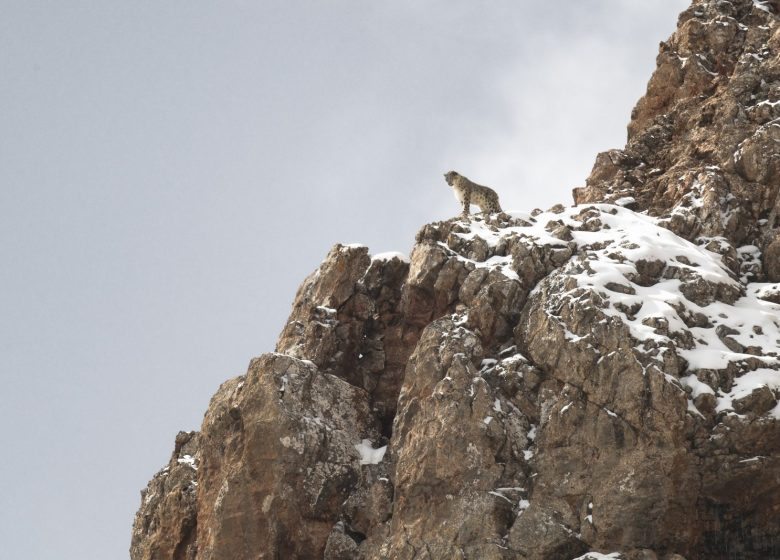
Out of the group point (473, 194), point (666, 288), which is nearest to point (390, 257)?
point (473, 194)

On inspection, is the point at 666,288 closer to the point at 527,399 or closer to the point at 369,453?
the point at 527,399

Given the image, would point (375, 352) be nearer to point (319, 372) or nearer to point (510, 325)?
point (319, 372)

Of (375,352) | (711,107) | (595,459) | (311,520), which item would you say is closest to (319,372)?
(375,352)

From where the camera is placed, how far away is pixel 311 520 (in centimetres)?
2638

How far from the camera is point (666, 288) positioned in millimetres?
27297

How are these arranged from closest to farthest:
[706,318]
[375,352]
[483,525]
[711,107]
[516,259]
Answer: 1. [483,525]
2. [706,318]
3. [516,259]
4. [375,352]
5. [711,107]

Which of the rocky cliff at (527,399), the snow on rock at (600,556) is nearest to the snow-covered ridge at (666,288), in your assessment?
the rocky cliff at (527,399)

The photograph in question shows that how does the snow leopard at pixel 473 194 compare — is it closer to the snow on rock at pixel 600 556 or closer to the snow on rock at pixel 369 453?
the snow on rock at pixel 369 453

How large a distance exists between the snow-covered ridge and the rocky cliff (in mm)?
69

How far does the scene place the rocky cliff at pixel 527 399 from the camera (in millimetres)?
23156

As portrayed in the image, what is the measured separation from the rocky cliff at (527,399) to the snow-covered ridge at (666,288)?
0.07 metres

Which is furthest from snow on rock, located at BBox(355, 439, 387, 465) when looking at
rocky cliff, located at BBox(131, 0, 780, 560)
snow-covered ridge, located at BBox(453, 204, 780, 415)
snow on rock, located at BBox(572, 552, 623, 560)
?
snow on rock, located at BBox(572, 552, 623, 560)

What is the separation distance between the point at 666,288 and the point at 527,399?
5517mm

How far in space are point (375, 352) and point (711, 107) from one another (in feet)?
53.3
